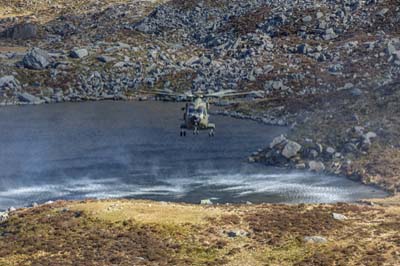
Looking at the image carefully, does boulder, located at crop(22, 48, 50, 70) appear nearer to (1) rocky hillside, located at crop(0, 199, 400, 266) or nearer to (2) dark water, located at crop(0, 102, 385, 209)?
(2) dark water, located at crop(0, 102, 385, 209)

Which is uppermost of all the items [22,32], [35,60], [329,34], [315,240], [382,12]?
[382,12]

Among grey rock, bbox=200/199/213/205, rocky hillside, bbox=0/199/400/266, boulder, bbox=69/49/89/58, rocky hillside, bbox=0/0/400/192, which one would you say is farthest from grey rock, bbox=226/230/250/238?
boulder, bbox=69/49/89/58

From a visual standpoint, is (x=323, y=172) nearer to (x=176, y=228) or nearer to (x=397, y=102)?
(x=397, y=102)

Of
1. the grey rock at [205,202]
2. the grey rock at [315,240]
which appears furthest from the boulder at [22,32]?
the grey rock at [315,240]

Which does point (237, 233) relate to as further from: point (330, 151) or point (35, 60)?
point (35, 60)

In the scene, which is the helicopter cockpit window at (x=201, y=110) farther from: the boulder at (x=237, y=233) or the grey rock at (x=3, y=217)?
the boulder at (x=237, y=233)

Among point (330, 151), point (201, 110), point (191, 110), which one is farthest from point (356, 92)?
point (191, 110)
